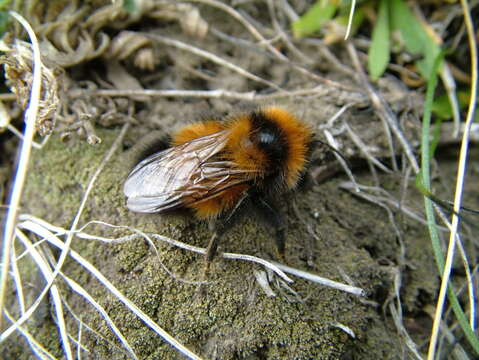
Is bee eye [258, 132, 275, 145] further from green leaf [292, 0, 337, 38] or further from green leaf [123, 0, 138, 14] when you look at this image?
green leaf [123, 0, 138, 14]

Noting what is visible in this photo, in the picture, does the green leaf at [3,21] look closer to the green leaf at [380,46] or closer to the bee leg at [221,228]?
the bee leg at [221,228]

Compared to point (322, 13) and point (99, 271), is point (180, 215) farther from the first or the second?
point (322, 13)

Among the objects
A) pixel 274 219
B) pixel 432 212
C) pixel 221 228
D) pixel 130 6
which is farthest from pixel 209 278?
pixel 130 6

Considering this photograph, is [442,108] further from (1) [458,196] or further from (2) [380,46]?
(1) [458,196]

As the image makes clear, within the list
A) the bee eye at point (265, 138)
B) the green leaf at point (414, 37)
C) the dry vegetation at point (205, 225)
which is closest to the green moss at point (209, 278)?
the dry vegetation at point (205, 225)

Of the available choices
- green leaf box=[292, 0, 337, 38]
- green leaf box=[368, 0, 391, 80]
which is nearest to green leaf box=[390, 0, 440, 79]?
green leaf box=[368, 0, 391, 80]
